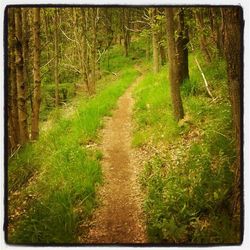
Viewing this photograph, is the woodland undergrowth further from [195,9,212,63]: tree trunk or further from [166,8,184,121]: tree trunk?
[195,9,212,63]: tree trunk

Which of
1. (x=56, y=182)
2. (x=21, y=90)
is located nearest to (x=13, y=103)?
(x=21, y=90)

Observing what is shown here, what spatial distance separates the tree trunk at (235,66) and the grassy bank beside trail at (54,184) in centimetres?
144

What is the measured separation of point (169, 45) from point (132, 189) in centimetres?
243

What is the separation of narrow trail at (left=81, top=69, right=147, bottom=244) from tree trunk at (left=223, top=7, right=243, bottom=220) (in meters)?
0.93

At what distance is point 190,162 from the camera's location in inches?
164

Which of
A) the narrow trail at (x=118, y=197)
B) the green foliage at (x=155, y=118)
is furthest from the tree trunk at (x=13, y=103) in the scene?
the green foliage at (x=155, y=118)

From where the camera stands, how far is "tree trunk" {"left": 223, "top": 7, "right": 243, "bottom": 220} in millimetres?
3445

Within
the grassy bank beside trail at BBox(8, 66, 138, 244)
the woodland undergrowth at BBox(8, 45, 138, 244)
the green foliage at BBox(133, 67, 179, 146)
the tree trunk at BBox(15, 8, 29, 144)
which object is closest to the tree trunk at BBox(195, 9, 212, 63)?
the green foliage at BBox(133, 67, 179, 146)

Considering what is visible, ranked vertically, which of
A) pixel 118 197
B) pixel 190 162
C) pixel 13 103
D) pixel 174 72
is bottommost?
pixel 118 197

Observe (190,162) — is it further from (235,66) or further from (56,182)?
(56,182)

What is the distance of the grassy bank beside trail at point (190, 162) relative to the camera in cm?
354

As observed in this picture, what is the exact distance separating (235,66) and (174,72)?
2092 millimetres

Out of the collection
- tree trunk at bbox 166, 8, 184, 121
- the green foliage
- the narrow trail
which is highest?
tree trunk at bbox 166, 8, 184, 121

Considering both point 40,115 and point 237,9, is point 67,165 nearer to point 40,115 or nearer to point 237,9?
point 40,115
